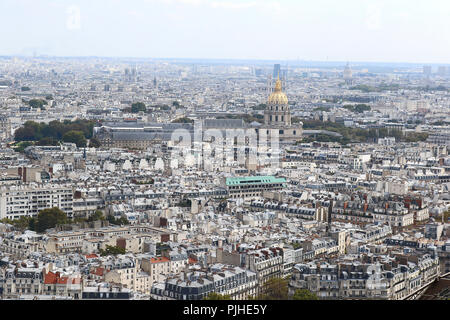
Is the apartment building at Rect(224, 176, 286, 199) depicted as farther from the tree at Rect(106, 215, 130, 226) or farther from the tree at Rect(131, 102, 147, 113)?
the tree at Rect(131, 102, 147, 113)

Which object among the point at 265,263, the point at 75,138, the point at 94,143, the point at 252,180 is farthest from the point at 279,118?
the point at 265,263

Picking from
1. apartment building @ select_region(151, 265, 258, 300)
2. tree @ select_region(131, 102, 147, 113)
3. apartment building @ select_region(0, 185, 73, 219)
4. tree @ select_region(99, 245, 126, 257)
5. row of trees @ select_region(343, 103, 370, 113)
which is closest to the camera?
apartment building @ select_region(151, 265, 258, 300)

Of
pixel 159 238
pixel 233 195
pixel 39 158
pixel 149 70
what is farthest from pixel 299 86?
pixel 159 238

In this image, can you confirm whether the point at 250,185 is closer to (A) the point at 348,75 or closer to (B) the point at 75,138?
(B) the point at 75,138

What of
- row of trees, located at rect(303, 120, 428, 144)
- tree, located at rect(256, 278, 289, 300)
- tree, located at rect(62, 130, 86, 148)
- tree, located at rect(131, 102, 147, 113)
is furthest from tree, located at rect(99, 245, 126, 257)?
tree, located at rect(131, 102, 147, 113)

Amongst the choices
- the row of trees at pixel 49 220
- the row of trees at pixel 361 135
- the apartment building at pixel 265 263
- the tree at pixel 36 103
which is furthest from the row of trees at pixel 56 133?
the apartment building at pixel 265 263

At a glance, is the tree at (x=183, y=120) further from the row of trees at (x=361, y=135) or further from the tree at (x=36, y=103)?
the tree at (x=36, y=103)

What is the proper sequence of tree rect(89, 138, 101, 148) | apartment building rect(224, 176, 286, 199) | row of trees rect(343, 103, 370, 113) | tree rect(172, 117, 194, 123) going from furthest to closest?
row of trees rect(343, 103, 370, 113) → tree rect(172, 117, 194, 123) → tree rect(89, 138, 101, 148) → apartment building rect(224, 176, 286, 199)
